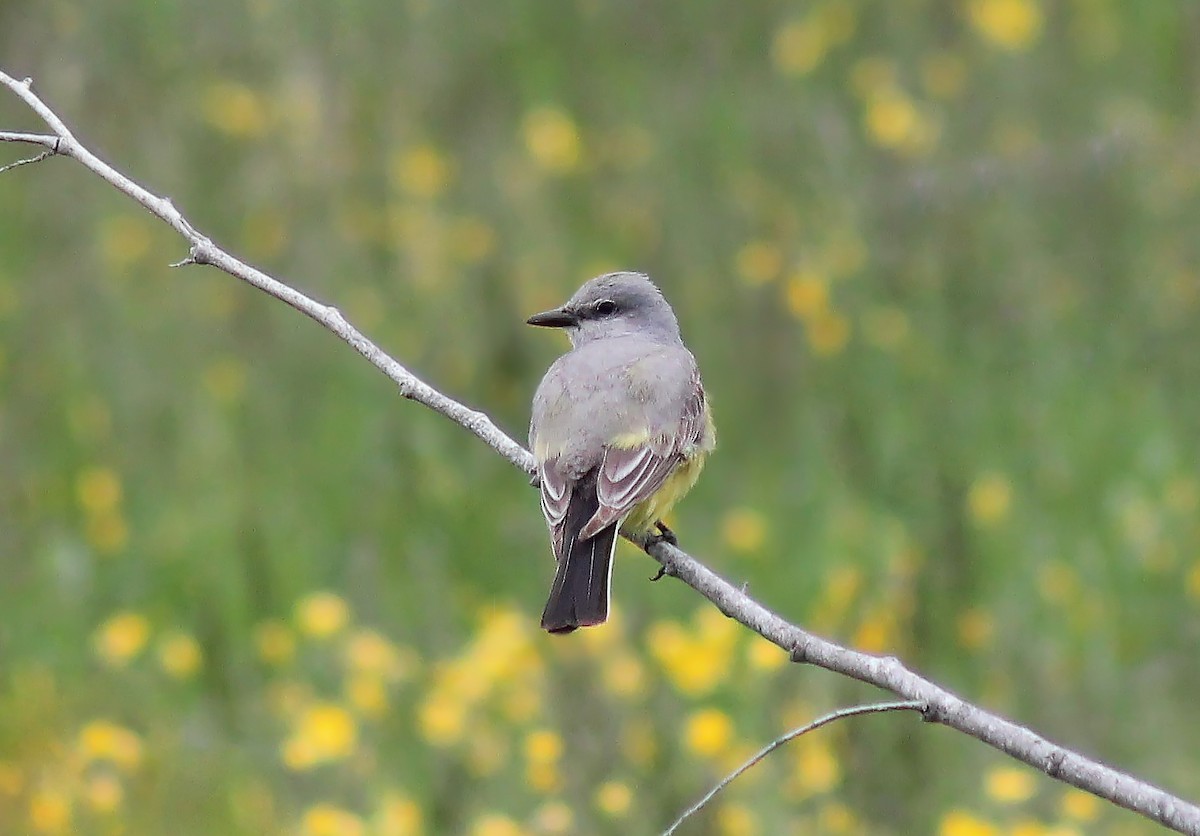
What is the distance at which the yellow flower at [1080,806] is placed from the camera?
15.7ft

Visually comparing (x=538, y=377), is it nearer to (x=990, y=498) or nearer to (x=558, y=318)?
(x=990, y=498)

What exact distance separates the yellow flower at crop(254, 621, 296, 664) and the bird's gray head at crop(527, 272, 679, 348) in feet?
5.67

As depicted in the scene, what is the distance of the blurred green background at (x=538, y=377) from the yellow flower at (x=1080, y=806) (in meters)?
0.02

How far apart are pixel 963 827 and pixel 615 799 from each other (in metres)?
1.06

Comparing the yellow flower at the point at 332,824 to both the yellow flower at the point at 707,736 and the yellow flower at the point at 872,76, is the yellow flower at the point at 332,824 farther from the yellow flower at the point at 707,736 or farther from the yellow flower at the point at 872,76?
the yellow flower at the point at 872,76

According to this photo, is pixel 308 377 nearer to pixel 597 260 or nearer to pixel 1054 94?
pixel 597 260

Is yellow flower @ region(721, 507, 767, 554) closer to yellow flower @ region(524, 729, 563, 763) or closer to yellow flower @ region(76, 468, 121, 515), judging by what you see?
yellow flower @ region(524, 729, 563, 763)

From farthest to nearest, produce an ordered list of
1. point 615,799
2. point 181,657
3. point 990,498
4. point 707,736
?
point 990,498 < point 181,657 < point 707,736 < point 615,799

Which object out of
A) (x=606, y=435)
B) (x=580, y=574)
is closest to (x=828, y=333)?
(x=606, y=435)

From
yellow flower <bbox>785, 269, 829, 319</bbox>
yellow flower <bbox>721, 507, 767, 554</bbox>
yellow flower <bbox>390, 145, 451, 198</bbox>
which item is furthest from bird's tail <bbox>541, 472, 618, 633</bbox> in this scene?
yellow flower <bbox>390, 145, 451, 198</bbox>

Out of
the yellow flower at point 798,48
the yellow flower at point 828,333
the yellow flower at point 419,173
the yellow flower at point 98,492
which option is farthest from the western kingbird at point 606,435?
the yellow flower at point 798,48

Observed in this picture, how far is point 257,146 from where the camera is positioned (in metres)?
8.44

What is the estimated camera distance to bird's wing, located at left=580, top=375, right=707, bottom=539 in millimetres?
4027

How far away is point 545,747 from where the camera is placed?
4715 mm
